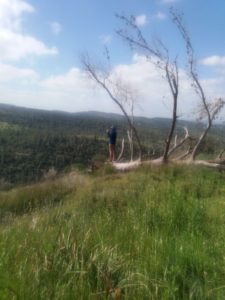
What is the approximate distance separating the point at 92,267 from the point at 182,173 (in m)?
10.5

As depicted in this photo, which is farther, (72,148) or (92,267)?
(72,148)

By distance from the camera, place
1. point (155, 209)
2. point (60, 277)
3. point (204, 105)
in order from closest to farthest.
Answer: point (60, 277), point (155, 209), point (204, 105)

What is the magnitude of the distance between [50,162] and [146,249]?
53.0 m

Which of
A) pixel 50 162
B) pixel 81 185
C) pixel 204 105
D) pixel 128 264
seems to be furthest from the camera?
pixel 50 162

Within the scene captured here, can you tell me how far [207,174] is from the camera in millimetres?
13906

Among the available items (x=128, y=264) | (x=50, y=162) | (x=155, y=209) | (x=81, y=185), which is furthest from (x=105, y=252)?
(x=50, y=162)

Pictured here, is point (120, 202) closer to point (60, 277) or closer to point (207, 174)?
point (207, 174)

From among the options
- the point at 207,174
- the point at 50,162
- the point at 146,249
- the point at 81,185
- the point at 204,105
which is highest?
the point at 204,105

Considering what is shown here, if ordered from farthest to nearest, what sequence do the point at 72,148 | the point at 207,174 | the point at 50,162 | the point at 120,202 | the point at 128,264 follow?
the point at 72,148 → the point at 50,162 → the point at 207,174 → the point at 120,202 → the point at 128,264

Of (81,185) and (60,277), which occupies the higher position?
(60,277)

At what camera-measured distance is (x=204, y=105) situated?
54.9 ft

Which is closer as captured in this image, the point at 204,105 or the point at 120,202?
the point at 120,202

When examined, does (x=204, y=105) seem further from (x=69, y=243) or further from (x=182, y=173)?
(x=69, y=243)

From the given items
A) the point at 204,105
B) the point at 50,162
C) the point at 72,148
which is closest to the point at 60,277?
the point at 204,105
